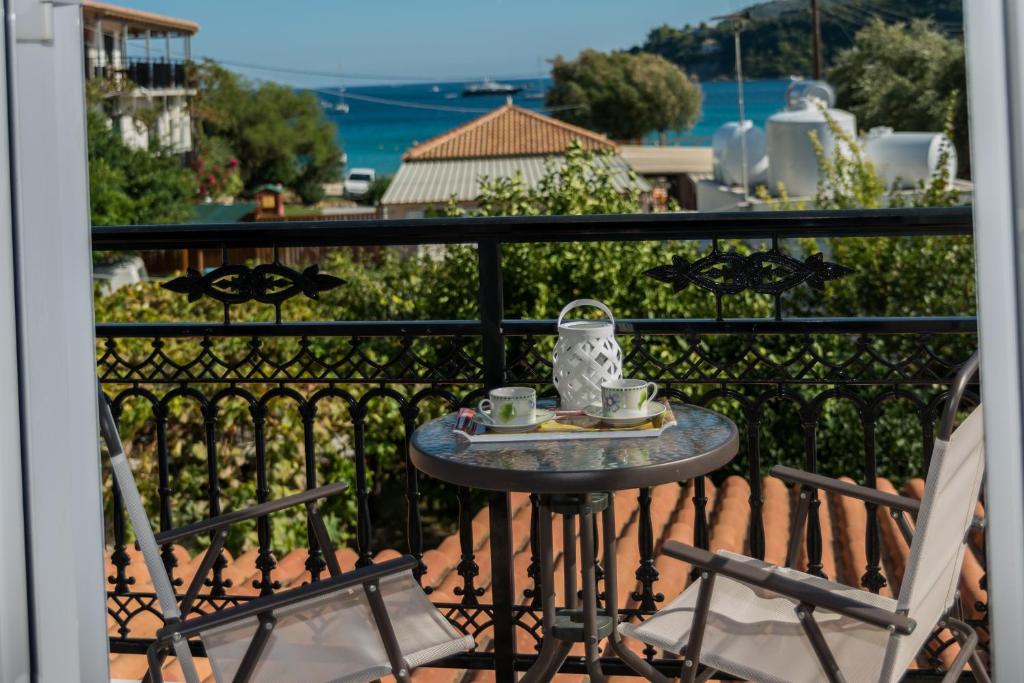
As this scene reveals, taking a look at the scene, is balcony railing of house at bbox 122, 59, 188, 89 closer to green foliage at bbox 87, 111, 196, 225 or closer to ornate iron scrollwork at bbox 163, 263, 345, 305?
green foliage at bbox 87, 111, 196, 225

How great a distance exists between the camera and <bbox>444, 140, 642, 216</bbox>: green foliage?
6.65m

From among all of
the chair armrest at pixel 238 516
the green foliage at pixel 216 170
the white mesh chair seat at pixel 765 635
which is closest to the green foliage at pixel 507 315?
the chair armrest at pixel 238 516

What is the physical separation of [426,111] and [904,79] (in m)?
41.3

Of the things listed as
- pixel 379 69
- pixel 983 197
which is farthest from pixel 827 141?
pixel 379 69

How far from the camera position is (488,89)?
2527 inches

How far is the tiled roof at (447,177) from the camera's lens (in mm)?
25344

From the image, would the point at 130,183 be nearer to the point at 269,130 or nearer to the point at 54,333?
the point at 269,130

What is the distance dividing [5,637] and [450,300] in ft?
17.6

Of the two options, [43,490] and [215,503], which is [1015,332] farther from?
[215,503]

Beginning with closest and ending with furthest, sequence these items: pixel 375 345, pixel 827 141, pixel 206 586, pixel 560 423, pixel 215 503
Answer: pixel 560 423 → pixel 215 503 → pixel 206 586 → pixel 375 345 → pixel 827 141

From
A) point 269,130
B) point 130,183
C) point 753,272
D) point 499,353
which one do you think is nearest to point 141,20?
point 269,130

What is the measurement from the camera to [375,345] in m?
6.50

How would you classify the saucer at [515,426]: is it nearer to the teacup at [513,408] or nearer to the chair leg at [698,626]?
the teacup at [513,408]

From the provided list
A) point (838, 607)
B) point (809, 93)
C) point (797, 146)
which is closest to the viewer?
point (838, 607)
